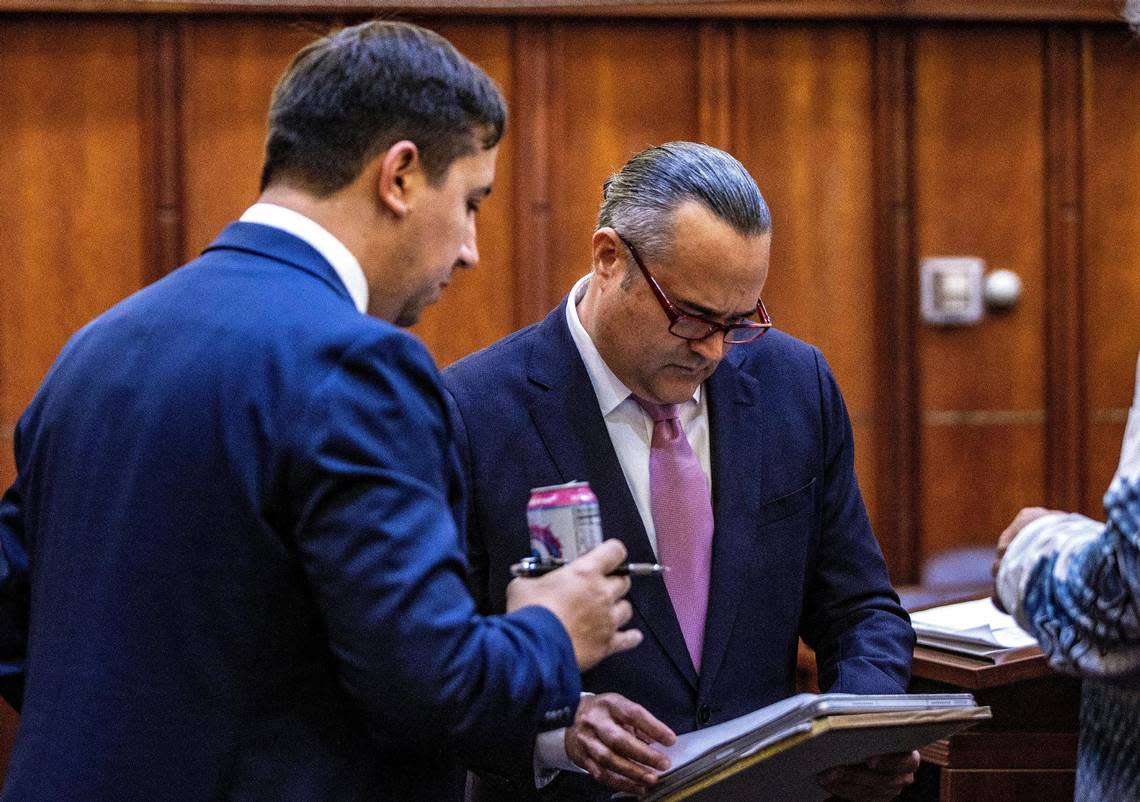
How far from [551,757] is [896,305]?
2.55 m

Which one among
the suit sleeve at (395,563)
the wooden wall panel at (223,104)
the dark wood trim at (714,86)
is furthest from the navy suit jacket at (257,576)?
the dark wood trim at (714,86)

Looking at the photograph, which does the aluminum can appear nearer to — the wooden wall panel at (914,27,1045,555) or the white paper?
the white paper

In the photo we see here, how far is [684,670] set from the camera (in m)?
1.87

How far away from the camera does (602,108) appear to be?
3.95 m

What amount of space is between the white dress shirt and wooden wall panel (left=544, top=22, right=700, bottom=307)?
1.91 m

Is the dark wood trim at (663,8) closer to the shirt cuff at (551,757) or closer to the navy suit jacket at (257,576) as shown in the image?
the shirt cuff at (551,757)

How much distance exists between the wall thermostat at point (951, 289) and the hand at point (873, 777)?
2434 mm

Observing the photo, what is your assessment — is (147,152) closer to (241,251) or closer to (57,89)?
(57,89)

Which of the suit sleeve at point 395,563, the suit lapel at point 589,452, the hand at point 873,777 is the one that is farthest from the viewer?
the suit lapel at point 589,452

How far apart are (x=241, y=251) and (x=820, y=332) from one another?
2.94m

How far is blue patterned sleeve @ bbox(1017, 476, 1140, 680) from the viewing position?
1.29m

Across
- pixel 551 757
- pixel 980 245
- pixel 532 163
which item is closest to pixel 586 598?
pixel 551 757

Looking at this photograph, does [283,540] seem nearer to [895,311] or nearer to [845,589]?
[845,589]

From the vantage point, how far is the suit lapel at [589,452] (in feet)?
6.14
